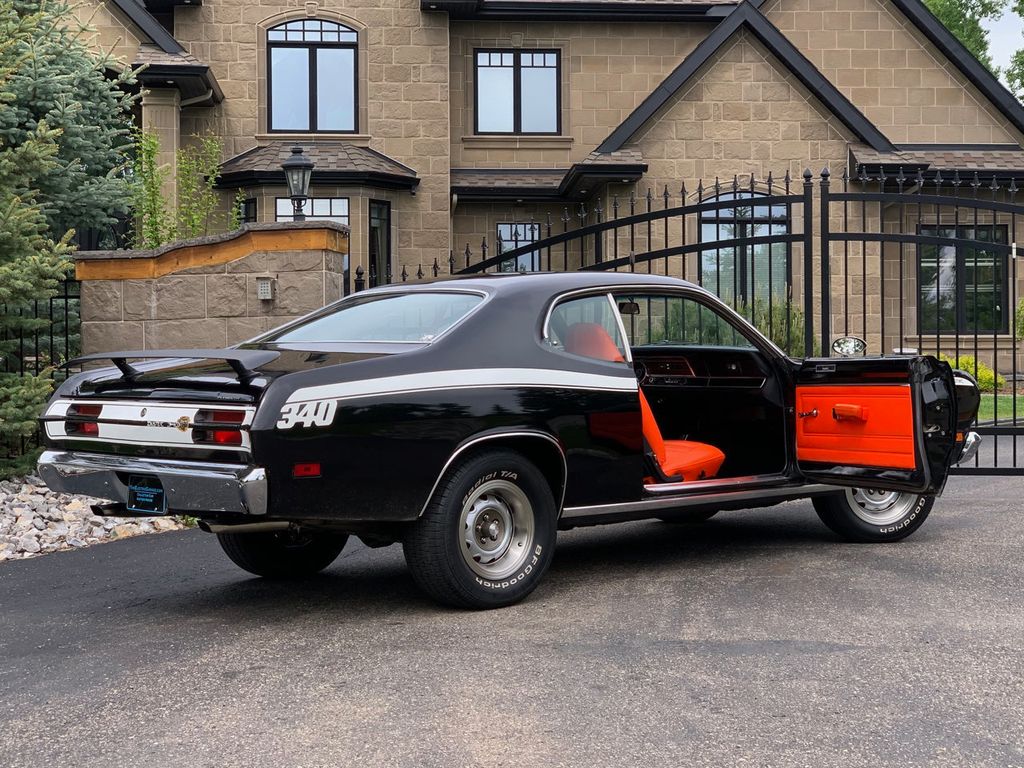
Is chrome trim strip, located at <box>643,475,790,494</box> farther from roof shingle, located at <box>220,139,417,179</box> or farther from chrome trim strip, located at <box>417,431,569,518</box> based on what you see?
roof shingle, located at <box>220,139,417,179</box>

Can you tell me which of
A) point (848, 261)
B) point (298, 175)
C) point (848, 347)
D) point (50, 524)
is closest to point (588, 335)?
point (848, 347)

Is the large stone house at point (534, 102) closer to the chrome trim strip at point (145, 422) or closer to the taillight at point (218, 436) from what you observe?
the chrome trim strip at point (145, 422)

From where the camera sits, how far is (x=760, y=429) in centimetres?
762

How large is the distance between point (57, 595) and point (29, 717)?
7.46 ft

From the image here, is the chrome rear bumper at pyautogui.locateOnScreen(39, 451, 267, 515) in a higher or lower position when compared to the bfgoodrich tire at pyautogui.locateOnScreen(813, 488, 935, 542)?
higher

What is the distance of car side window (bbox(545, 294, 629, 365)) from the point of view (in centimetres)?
665

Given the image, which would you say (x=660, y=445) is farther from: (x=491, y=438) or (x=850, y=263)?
(x=850, y=263)

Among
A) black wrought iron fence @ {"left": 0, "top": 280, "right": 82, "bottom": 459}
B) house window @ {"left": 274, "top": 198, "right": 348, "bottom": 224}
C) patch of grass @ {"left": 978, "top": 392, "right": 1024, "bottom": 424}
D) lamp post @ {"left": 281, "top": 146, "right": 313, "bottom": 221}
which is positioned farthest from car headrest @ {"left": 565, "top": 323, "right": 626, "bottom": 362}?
house window @ {"left": 274, "top": 198, "right": 348, "bottom": 224}

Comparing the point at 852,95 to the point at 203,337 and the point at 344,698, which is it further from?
the point at 344,698

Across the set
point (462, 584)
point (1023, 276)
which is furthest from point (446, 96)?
point (462, 584)

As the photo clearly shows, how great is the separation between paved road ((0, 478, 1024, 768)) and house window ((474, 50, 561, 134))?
17826mm

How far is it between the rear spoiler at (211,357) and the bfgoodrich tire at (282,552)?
3.34 ft

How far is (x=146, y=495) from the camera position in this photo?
5750 mm

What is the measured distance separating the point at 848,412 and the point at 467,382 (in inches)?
94.2
